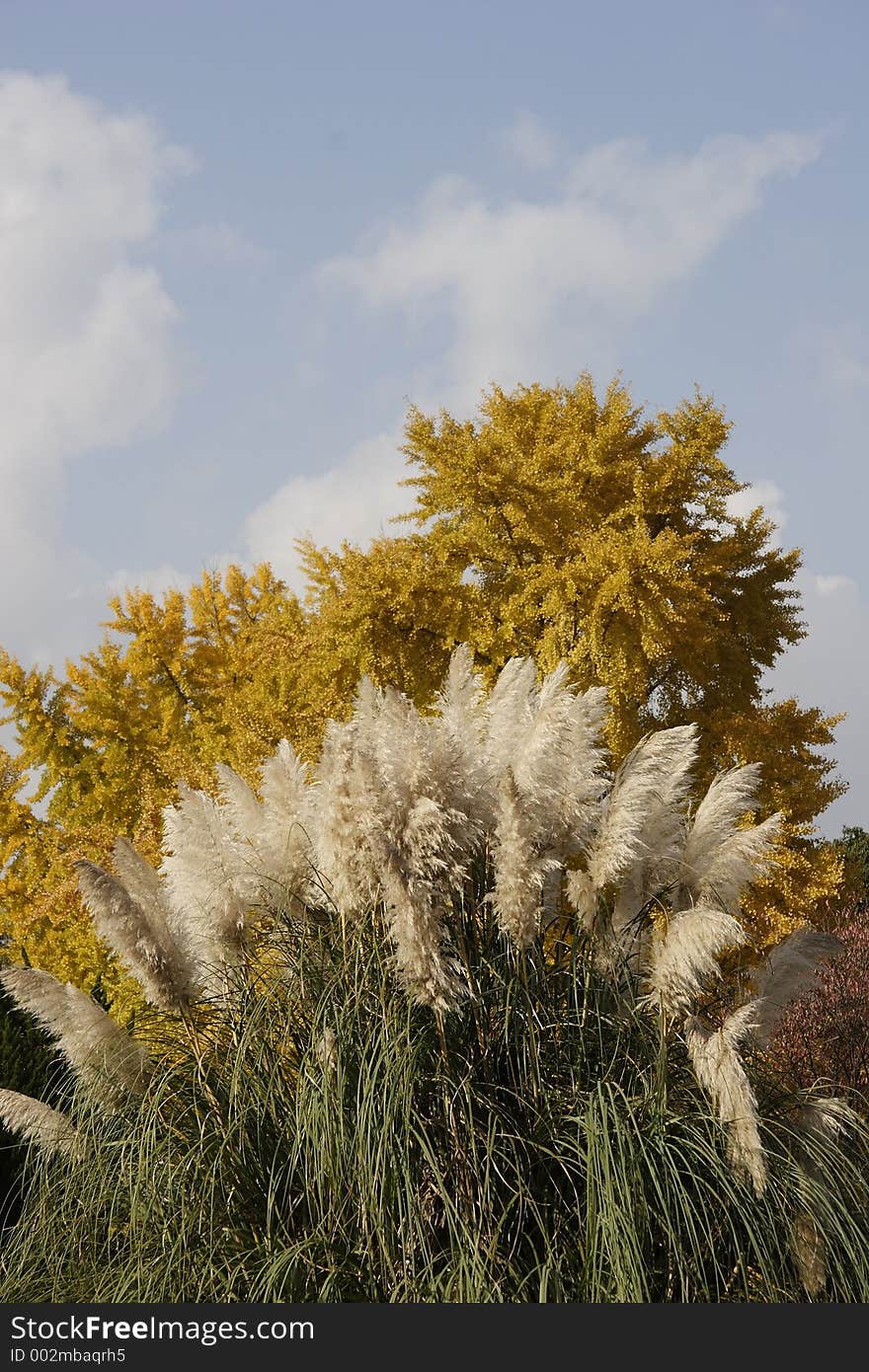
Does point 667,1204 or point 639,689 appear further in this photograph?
point 639,689

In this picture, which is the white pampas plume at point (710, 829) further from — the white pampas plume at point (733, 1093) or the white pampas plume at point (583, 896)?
the white pampas plume at point (733, 1093)

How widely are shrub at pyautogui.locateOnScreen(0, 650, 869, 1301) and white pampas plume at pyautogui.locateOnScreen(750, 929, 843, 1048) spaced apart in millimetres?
15

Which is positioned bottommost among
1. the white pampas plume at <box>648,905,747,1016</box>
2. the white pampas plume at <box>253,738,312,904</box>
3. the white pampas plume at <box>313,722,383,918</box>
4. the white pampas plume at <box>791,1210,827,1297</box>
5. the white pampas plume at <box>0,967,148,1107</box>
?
the white pampas plume at <box>791,1210,827,1297</box>

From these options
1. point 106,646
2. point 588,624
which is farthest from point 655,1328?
point 106,646

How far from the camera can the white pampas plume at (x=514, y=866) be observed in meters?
4.49

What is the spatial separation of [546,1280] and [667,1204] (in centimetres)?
51

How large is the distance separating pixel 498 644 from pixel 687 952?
483 inches

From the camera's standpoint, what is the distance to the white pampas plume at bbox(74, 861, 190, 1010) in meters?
4.77

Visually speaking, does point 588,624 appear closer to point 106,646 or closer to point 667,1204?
point 106,646

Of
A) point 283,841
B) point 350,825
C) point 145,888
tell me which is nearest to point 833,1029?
point 283,841

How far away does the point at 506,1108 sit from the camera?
4.62 m

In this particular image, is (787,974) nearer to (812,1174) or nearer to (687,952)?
(812,1174)

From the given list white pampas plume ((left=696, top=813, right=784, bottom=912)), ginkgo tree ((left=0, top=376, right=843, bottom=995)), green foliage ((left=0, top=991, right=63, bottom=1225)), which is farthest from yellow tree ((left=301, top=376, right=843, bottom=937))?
white pampas plume ((left=696, top=813, right=784, bottom=912))

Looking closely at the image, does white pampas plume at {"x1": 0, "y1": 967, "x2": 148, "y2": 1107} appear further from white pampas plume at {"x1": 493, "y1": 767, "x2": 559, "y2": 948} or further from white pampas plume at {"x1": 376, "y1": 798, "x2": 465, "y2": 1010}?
white pampas plume at {"x1": 493, "y1": 767, "x2": 559, "y2": 948}
